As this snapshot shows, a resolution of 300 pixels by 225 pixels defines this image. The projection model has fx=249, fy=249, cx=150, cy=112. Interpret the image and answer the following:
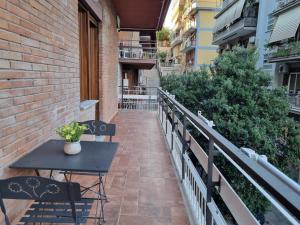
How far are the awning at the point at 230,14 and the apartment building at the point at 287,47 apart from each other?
2513 millimetres

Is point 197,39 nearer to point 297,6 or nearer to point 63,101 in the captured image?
point 297,6

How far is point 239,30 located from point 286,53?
3.85 meters

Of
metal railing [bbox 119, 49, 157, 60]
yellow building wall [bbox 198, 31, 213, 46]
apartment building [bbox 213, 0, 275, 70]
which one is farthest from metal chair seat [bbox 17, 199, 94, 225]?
yellow building wall [bbox 198, 31, 213, 46]

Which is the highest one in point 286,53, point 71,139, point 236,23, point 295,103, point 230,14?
point 230,14

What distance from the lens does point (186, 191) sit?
2645 mm

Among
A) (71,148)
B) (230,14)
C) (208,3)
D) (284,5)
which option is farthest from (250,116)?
(208,3)

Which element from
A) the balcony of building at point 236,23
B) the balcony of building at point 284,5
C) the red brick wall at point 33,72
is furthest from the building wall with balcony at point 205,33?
the red brick wall at point 33,72

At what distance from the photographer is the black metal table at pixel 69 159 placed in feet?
5.45

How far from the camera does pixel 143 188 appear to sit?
284 cm

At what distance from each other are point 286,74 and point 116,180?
899 cm

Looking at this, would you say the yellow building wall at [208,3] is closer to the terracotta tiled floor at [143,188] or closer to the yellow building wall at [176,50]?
the yellow building wall at [176,50]

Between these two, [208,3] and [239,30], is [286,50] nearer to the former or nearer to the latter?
[239,30]

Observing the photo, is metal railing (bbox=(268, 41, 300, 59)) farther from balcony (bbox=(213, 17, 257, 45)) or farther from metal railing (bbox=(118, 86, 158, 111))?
metal railing (bbox=(118, 86, 158, 111))

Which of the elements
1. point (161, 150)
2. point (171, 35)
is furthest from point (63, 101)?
point (171, 35)
